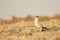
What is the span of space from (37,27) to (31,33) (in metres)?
0.57

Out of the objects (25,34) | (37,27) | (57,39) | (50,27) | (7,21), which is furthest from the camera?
(7,21)

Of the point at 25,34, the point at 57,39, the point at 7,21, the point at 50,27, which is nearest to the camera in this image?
the point at 57,39

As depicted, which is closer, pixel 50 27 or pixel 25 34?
pixel 25 34

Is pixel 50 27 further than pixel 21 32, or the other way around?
pixel 50 27

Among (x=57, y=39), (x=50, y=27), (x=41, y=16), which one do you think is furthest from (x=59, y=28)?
(x=41, y=16)

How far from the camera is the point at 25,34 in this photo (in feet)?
33.6

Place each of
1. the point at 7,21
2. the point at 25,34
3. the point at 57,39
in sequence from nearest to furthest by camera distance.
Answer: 1. the point at 57,39
2. the point at 25,34
3. the point at 7,21

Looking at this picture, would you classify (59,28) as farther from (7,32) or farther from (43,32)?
(7,32)

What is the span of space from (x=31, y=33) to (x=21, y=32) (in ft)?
1.30

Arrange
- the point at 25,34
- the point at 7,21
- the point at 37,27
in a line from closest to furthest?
the point at 25,34 → the point at 37,27 → the point at 7,21

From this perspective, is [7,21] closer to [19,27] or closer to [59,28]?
[19,27]

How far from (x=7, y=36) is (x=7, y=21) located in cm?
379

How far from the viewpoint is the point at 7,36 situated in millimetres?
10258

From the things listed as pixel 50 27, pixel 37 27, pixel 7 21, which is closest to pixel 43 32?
pixel 37 27
